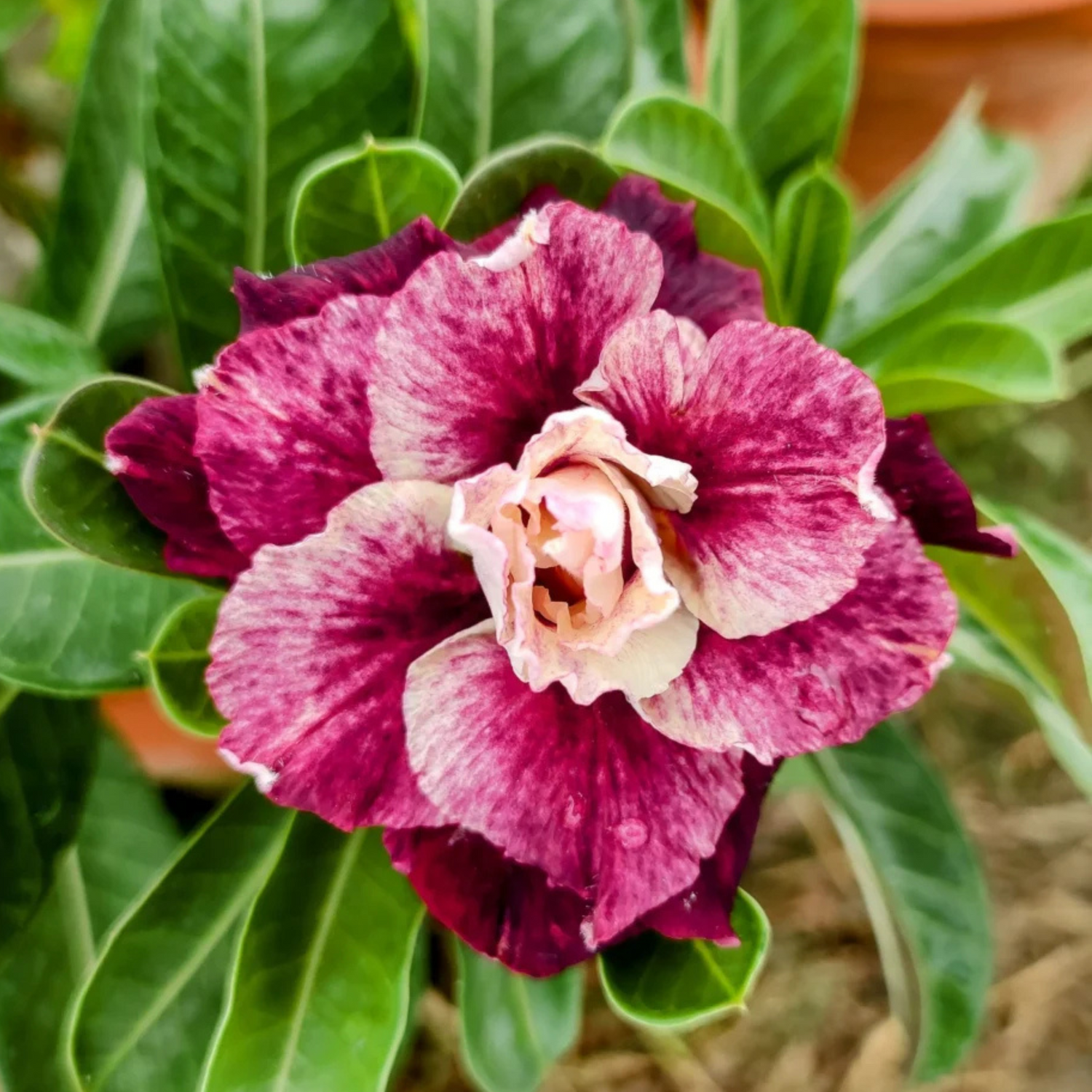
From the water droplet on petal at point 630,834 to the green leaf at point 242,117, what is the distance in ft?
1.31

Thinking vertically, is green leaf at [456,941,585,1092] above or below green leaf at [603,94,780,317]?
below

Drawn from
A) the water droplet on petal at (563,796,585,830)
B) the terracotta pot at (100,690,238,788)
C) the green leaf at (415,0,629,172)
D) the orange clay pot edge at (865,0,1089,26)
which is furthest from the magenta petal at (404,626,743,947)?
the orange clay pot edge at (865,0,1089,26)

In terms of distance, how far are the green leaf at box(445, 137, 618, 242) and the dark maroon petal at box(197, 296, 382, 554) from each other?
110 millimetres

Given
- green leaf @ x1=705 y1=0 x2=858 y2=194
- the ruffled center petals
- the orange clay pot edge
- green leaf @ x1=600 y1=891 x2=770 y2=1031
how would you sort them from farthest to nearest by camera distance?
the orange clay pot edge < green leaf @ x1=705 y1=0 x2=858 y2=194 < green leaf @ x1=600 y1=891 x2=770 y2=1031 < the ruffled center petals

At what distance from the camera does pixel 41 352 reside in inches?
25.4

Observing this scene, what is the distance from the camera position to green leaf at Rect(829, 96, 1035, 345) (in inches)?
32.1

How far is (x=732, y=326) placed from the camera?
369 millimetres

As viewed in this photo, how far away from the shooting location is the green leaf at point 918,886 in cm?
78

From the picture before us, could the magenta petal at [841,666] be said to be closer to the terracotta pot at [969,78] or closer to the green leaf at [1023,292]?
the green leaf at [1023,292]

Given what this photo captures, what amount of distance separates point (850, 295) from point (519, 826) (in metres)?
0.57

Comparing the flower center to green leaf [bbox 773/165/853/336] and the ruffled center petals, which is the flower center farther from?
green leaf [bbox 773/165/853/336]

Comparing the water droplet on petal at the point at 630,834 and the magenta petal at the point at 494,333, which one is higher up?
the magenta petal at the point at 494,333

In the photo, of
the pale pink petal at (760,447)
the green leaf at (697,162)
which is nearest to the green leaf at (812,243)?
the green leaf at (697,162)

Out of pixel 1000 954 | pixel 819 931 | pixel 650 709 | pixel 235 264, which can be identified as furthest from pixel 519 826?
pixel 1000 954
